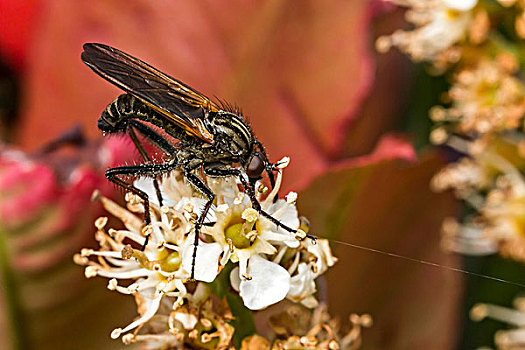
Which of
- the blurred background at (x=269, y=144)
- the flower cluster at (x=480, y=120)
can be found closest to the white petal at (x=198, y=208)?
the blurred background at (x=269, y=144)

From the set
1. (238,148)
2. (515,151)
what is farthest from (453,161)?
(238,148)

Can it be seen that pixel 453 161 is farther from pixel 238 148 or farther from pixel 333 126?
pixel 238 148

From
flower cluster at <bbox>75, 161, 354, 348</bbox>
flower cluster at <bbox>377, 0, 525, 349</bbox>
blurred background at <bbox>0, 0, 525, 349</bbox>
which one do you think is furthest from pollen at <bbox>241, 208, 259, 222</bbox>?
flower cluster at <bbox>377, 0, 525, 349</bbox>

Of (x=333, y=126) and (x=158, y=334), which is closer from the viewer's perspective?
(x=158, y=334)

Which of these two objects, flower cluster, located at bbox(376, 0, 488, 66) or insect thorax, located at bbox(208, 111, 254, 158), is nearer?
insect thorax, located at bbox(208, 111, 254, 158)

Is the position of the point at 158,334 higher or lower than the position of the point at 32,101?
lower

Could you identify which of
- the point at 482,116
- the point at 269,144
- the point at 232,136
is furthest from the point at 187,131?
the point at 482,116

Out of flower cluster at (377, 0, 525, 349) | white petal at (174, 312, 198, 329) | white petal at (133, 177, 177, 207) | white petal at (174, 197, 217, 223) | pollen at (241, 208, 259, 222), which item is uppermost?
white petal at (133, 177, 177, 207)

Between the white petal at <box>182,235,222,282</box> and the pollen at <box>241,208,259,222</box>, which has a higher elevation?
the pollen at <box>241,208,259,222</box>

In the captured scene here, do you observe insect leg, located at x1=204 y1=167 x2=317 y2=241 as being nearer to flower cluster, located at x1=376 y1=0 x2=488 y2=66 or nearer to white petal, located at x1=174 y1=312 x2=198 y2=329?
white petal, located at x1=174 y1=312 x2=198 y2=329
